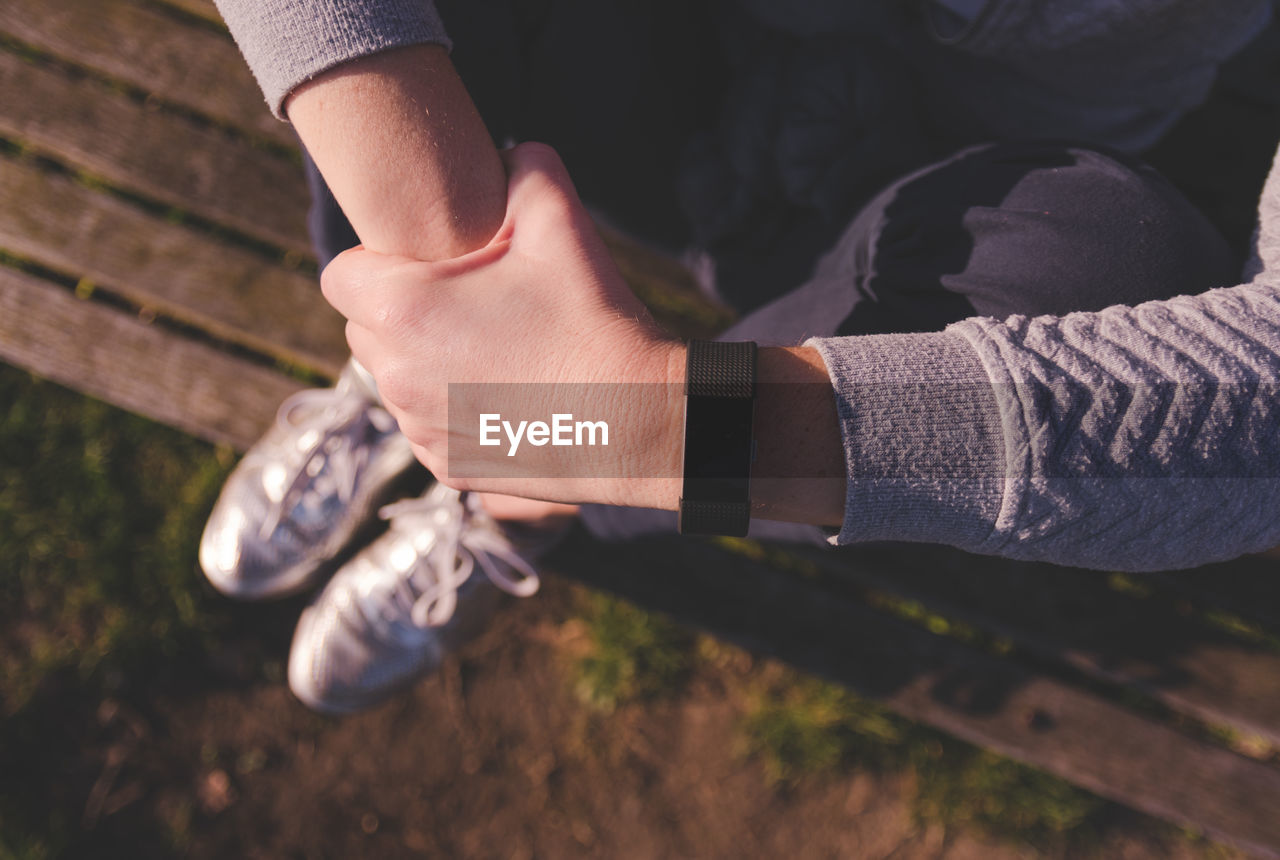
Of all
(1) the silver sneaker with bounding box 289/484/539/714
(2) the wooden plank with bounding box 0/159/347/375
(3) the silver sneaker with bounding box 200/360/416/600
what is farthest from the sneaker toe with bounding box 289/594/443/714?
(2) the wooden plank with bounding box 0/159/347/375

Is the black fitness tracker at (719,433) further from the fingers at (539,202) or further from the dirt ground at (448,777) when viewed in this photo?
the dirt ground at (448,777)

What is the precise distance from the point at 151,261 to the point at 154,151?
0.28 metres

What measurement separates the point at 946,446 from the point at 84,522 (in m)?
2.28

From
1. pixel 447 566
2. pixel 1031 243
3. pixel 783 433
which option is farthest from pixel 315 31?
pixel 447 566

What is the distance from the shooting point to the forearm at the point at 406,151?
98 cm

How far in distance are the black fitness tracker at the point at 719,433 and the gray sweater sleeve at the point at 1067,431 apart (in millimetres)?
111

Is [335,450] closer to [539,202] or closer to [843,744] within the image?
[539,202]

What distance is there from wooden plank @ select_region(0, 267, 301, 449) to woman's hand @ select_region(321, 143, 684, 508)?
1.13 m

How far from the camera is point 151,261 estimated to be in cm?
196

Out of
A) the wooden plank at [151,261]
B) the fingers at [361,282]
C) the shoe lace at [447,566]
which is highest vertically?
the fingers at [361,282]

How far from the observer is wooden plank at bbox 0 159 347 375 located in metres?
1.95

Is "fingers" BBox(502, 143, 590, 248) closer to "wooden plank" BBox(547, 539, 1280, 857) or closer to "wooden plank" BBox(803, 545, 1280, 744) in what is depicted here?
"wooden plank" BBox(547, 539, 1280, 857)

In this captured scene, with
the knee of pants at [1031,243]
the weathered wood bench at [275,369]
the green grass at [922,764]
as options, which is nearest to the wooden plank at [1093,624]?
the weathered wood bench at [275,369]

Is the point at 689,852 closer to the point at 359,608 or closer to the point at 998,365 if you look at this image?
the point at 359,608
